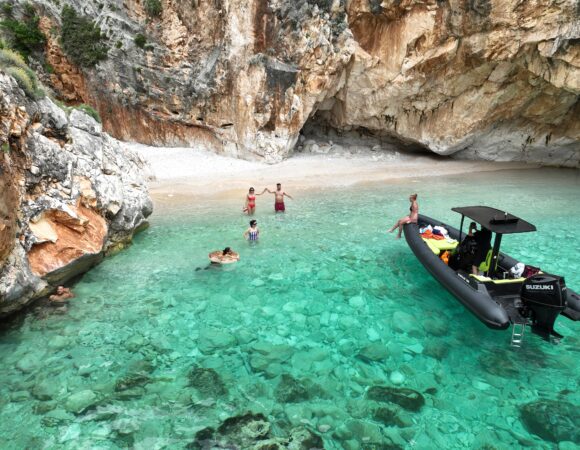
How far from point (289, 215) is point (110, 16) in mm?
17353

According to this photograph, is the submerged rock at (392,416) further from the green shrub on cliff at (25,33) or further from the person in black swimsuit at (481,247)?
the green shrub on cliff at (25,33)

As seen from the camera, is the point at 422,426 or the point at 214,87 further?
the point at 214,87

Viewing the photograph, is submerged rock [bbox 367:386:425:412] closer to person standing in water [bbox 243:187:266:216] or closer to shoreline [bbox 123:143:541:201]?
person standing in water [bbox 243:187:266:216]

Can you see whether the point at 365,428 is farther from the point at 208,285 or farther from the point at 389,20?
the point at 389,20

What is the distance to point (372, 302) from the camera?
655cm

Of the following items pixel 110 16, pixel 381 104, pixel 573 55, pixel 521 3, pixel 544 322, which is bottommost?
pixel 544 322

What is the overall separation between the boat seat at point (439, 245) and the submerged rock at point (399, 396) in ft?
11.4

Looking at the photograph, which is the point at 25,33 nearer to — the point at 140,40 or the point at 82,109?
the point at 140,40

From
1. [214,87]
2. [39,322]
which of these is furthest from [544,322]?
[214,87]

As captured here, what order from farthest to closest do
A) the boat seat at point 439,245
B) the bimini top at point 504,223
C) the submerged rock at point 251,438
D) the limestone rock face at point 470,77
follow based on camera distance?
1. the limestone rock face at point 470,77
2. the boat seat at point 439,245
3. the bimini top at point 504,223
4. the submerged rock at point 251,438

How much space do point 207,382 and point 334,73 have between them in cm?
1705

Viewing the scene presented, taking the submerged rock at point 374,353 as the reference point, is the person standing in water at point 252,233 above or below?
above

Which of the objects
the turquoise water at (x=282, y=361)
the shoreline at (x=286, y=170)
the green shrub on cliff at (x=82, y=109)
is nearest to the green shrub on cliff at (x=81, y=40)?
the shoreline at (x=286, y=170)

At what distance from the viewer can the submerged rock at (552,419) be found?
3840mm
